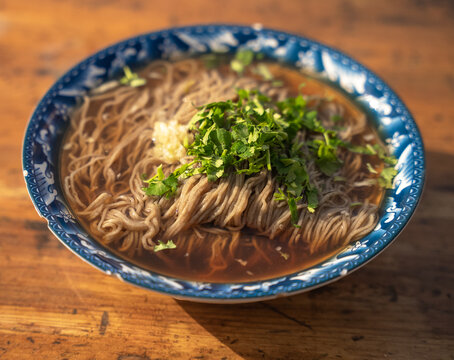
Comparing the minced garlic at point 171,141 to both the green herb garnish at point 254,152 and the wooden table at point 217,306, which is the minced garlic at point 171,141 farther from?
the wooden table at point 217,306

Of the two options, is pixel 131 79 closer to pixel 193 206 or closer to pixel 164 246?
pixel 193 206

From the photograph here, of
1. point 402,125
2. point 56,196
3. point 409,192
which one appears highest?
point 402,125

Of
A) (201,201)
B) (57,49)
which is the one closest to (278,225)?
(201,201)

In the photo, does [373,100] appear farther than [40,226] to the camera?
Yes

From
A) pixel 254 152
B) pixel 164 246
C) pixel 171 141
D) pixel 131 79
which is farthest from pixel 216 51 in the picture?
pixel 164 246

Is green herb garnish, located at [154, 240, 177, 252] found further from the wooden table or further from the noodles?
the wooden table

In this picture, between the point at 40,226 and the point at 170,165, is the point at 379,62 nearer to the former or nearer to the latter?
the point at 170,165

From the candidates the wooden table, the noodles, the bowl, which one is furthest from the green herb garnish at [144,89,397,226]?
the wooden table

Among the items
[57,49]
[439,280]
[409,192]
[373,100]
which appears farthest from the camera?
[57,49]
